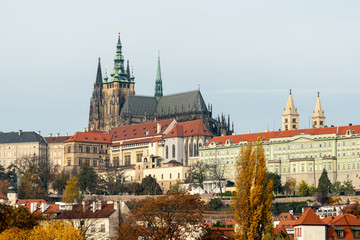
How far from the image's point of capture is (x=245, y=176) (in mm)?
65625

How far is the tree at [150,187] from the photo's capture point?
152500 millimetres

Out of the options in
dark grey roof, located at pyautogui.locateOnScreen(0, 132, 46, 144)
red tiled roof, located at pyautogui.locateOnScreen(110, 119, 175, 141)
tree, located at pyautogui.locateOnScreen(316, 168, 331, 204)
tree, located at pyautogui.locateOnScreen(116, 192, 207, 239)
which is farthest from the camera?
dark grey roof, located at pyautogui.locateOnScreen(0, 132, 46, 144)

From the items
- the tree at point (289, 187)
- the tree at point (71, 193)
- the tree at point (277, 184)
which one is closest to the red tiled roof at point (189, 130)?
the tree at point (289, 187)

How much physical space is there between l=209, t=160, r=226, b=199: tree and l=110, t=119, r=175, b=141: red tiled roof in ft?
73.8

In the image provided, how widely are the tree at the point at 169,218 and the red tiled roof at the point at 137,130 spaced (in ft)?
357

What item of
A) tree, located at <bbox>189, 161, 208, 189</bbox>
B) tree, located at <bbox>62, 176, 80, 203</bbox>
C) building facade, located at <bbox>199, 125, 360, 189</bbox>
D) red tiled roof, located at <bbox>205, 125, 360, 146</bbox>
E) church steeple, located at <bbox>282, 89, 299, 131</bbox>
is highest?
church steeple, located at <bbox>282, 89, 299, 131</bbox>

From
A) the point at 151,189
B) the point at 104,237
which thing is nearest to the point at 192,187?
the point at 151,189

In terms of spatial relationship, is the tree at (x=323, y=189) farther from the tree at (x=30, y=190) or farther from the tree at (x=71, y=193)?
the tree at (x=30, y=190)

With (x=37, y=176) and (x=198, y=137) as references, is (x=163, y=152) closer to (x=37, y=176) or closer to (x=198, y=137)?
(x=198, y=137)

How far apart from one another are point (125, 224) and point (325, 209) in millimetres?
52779

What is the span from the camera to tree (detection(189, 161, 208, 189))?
15538 centimetres

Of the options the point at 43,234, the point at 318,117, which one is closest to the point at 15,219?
the point at 43,234

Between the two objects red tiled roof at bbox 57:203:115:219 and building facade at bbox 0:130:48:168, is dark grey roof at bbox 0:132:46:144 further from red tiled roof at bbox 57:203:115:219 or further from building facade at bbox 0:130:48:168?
red tiled roof at bbox 57:203:115:219

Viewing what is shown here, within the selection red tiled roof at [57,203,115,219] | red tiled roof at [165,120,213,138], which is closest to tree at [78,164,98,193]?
red tiled roof at [165,120,213,138]
